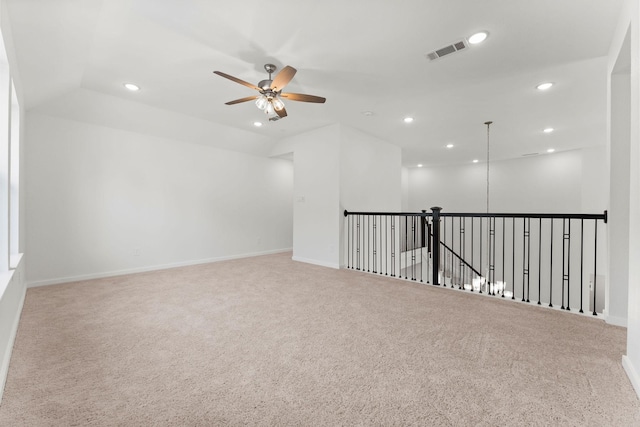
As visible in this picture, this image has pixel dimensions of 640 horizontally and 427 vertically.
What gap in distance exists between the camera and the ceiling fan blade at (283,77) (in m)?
2.39

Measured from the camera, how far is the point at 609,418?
1347mm

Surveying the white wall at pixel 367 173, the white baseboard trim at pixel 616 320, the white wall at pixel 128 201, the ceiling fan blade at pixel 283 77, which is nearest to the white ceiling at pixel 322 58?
the ceiling fan blade at pixel 283 77

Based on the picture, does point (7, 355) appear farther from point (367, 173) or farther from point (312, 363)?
point (367, 173)

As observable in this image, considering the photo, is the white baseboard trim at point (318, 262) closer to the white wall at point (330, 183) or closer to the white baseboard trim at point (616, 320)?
the white wall at point (330, 183)

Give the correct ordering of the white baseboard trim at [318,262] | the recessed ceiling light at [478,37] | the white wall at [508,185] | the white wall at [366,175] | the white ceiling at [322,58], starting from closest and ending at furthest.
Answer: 1. the white ceiling at [322,58]
2. the recessed ceiling light at [478,37]
3. the white baseboard trim at [318,262]
4. the white wall at [366,175]
5. the white wall at [508,185]

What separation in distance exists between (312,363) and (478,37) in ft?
9.64

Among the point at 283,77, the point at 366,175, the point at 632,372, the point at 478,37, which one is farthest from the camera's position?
the point at 366,175

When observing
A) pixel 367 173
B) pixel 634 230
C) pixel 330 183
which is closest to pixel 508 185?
pixel 367 173

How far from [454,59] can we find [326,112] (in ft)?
6.52

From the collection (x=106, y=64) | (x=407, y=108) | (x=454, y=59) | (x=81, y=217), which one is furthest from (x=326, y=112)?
(x=81, y=217)

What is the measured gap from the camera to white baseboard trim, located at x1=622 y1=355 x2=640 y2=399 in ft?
4.98

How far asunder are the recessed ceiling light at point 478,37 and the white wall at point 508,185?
666cm

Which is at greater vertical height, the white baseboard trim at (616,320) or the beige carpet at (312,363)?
the white baseboard trim at (616,320)

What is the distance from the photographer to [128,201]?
4.48 m
